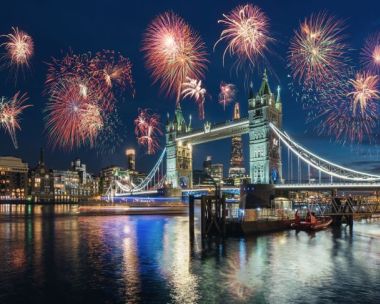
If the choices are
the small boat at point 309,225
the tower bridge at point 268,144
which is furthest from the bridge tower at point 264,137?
the small boat at point 309,225

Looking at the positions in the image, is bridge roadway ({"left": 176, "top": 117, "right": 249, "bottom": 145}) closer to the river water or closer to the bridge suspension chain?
the bridge suspension chain

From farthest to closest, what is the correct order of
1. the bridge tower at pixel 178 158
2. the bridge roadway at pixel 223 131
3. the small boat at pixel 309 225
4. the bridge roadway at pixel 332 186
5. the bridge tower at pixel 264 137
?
the bridge tower at pixel 178 158
the bridge roadway at pixel 223 131
the bridge tower at pixel 264 137
the bridge roadway at pixel 332 186
the small boat at pixel 309 225

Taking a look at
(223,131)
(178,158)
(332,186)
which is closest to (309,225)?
(332,186)

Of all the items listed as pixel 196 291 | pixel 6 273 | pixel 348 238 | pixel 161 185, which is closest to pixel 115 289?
pixel 196 291

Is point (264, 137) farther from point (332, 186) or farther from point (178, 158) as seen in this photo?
point (178, 158)

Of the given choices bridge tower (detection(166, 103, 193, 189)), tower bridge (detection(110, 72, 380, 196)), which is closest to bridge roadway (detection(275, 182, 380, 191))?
tower bridge (detection(110, 72, 380, 196))

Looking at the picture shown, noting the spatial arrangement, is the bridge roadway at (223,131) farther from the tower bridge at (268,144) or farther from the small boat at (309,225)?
the small boat at (309,225)

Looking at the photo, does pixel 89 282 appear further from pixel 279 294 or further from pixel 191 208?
pixel 191 208
